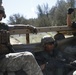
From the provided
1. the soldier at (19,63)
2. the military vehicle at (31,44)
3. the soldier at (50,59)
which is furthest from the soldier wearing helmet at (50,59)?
the soldier at (19,63)

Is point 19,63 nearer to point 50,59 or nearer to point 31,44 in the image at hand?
point 50,59

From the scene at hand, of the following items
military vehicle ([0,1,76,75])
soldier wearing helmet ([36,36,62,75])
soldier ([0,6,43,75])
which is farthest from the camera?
military vehicle ([0,1,76,75])

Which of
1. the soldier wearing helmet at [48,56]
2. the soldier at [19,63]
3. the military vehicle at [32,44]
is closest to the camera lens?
the soldier at [19,63]

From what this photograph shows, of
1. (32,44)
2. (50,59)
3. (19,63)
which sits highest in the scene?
(32,44)

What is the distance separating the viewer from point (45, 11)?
53.5m

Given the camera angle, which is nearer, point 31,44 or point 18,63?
point 18,63

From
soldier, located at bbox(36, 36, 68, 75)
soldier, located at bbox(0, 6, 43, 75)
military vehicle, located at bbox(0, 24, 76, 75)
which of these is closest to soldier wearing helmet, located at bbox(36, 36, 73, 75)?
soldier, located at bbox(36, 36, 68, 75)

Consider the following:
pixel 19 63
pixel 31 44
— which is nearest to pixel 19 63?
pixel 19 63

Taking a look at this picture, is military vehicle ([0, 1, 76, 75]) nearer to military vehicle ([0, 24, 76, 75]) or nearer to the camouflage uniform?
military vehicle ([0, 24, 76, 75])

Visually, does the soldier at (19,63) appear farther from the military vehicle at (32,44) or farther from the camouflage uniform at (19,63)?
the military vehicle at (32,44)

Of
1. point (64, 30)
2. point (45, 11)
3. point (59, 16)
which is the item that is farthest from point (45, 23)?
point (64, 30)

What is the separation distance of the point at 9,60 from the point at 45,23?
1448 inches

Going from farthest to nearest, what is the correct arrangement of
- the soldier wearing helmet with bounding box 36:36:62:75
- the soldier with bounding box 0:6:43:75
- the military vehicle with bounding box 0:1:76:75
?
the military vehicle with bounding box 0:1:76:75 → the soldier wearing helmet with bounding box 36:36:62:75 → the soldier with bounding box 0:6:43:75

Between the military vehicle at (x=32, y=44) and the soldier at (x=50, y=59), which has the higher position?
the military vehicle at (x=32, y=44)
